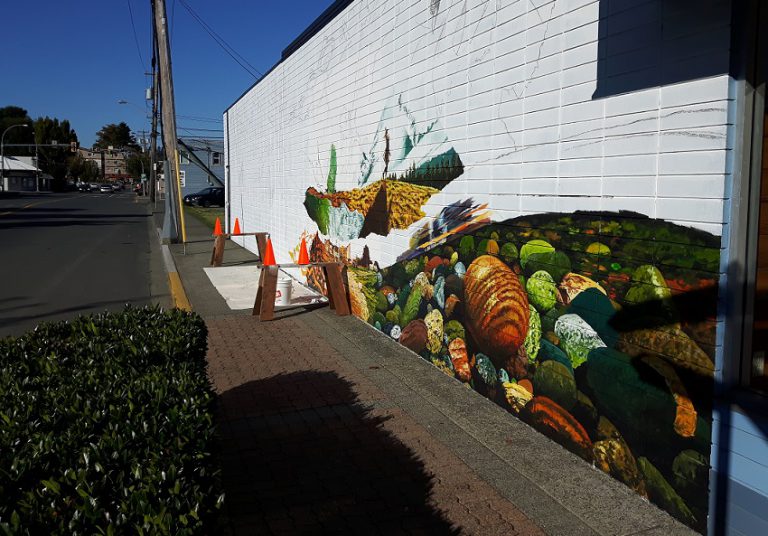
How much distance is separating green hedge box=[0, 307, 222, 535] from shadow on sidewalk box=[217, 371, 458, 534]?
0.82 meters

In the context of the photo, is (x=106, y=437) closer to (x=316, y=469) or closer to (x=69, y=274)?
A: (x=316, y=469)

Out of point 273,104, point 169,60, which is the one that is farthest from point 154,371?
point 169,60

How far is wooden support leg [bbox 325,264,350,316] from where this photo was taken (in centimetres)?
973

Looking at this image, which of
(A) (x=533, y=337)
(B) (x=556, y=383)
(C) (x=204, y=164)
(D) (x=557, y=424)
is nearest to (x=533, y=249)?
(A) (x=533, y=337)

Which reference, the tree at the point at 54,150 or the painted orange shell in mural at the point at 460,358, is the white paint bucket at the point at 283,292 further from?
the tree at the point at 54,150

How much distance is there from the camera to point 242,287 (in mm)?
12883

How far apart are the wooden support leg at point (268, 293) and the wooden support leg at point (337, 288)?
746 mm

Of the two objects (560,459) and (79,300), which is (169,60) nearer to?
(79,300)

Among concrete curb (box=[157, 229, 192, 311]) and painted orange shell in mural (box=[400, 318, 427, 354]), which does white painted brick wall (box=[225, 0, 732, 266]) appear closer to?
painted orange shell in mural (box=[400, 318, 427, 354])

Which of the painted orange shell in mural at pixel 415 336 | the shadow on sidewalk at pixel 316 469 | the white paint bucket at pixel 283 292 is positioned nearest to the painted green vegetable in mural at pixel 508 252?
the shadow on sidewalk at pixel 316 469

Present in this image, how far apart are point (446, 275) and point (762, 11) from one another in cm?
377

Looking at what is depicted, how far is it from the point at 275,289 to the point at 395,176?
2572 millimetres

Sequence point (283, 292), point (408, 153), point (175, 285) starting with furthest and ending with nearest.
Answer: point (175, 285)
point (283, 292)
point (408, 153)

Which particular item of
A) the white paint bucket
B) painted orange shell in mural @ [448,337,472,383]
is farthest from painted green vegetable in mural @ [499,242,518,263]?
the white paint bucket
